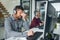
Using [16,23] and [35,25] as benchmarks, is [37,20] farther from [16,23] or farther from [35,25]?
[16,23]

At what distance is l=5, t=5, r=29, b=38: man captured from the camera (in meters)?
1.62

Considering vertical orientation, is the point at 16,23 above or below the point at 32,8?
below

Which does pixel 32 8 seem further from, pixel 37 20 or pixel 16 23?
pixel 16 23

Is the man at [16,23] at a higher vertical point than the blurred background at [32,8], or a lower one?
lower

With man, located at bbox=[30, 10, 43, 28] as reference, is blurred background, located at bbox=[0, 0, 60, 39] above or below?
above

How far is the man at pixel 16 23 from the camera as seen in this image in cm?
162

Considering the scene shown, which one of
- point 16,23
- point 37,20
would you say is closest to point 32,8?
point 37,20

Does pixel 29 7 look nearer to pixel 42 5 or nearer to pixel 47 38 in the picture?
pixel 42 5

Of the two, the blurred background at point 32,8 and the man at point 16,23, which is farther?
the man at point 16,23

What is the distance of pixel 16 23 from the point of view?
1634 millimetres

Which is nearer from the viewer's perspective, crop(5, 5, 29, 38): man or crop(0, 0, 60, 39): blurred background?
crop(0, 0, 60, 39): blurred background

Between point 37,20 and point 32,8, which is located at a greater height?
point 32,8

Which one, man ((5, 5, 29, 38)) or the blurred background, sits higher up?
the blurred background

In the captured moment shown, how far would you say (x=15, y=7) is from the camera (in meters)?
1.62
